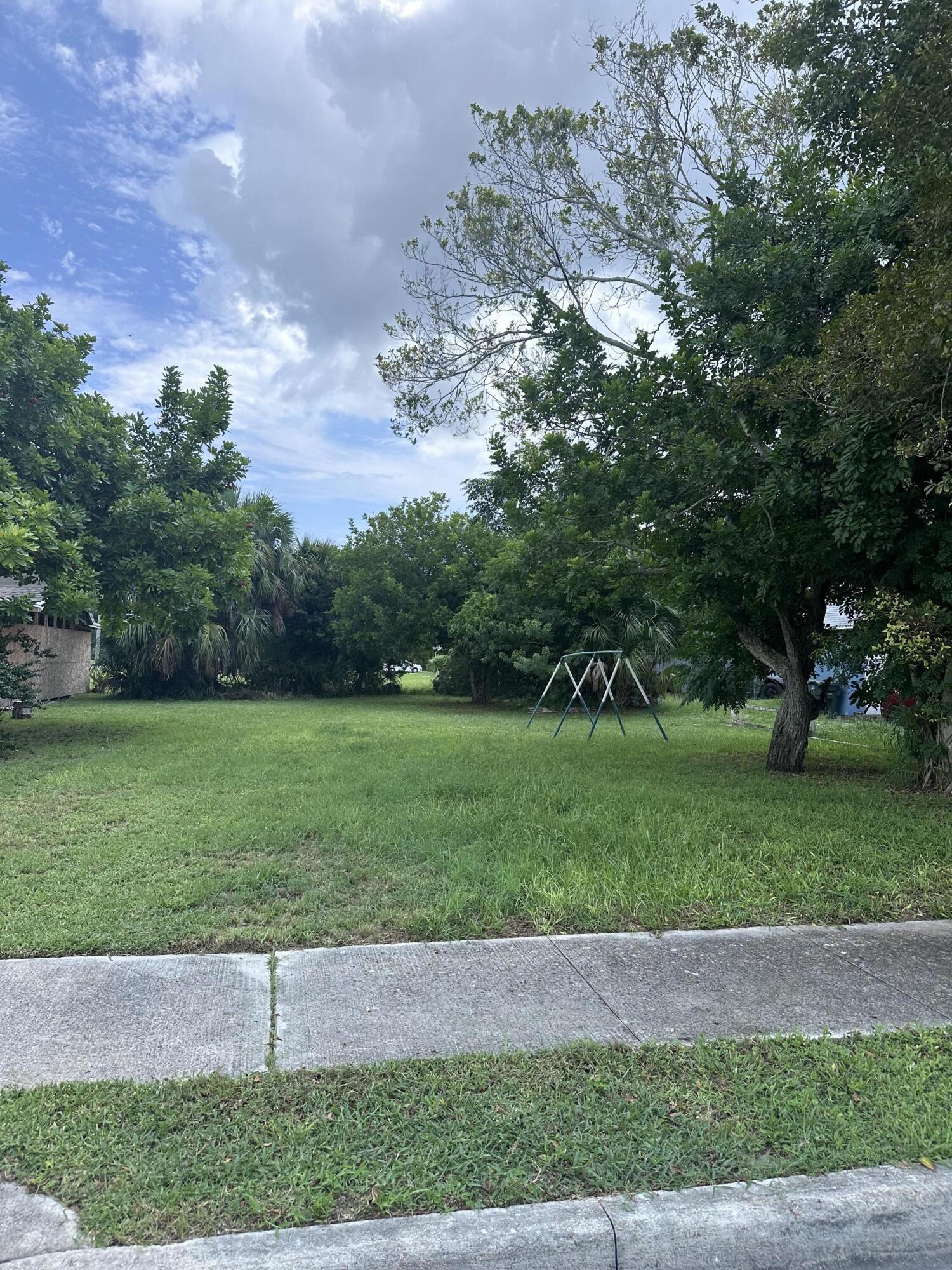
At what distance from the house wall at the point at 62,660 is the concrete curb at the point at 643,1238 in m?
16.8

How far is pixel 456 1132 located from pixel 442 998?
3.23ft

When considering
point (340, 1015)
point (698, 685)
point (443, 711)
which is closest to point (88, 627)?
point (443, 711)

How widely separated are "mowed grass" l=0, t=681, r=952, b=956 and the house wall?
28.3ft

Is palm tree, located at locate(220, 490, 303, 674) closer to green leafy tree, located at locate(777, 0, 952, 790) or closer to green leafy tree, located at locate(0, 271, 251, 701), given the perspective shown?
green leafy tree, located at locate(0, 271, 251, 701)

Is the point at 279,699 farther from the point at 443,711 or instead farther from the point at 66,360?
Answer: the point at 66,360

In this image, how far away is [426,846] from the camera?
600 centimetres

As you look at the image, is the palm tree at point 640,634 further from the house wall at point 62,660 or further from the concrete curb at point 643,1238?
the concrete curb at point 643,1238

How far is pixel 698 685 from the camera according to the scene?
41.2ft

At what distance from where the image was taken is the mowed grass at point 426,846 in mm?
4613

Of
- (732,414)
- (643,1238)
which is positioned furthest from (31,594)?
(643,1238)

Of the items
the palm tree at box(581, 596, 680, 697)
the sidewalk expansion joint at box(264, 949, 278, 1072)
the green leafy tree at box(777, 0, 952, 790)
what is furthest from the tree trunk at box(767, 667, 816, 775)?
the palm tree at box(581, 596, 680, 697)

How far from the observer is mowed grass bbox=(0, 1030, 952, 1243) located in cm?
240

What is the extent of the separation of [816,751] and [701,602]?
12.8 feet

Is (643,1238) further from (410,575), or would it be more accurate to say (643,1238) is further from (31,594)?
(410,575)
